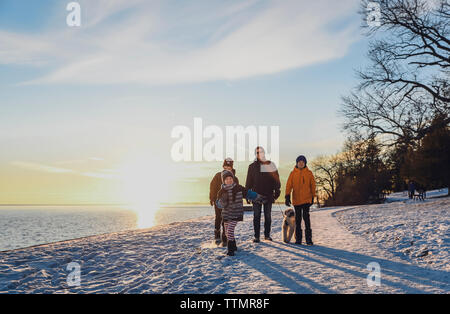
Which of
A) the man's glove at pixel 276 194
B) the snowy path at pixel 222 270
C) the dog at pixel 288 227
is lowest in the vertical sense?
the snowy path at pixel 222 270

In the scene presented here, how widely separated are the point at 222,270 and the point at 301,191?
10.6ft

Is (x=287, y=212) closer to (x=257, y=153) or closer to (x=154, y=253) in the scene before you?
(x=257, y=153)

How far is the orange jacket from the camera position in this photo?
8.33 metres

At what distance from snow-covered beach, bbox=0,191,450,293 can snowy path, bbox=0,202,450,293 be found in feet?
0.05

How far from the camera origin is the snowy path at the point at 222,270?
518 centimetres

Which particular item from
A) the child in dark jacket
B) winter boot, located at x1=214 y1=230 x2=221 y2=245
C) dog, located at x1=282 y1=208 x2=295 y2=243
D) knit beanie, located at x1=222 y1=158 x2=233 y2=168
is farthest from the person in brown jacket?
winter boot, located at x1=214 y1=230 x2=221 y2=245

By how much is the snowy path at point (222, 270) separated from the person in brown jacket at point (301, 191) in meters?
0.66

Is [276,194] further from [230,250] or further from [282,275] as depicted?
[282,275]

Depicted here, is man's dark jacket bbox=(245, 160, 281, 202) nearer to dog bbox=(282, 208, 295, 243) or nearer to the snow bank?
dog bbox=(282, 208, 295, 243)

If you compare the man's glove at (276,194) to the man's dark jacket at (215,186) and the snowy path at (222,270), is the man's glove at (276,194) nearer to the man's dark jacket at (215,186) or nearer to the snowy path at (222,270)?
the snowy path at (222,270)

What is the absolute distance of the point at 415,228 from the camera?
965cm

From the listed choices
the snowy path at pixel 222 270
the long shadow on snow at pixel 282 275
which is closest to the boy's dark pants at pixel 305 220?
the snowy path at pixel 222 270

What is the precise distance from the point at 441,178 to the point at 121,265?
32.2 metres
